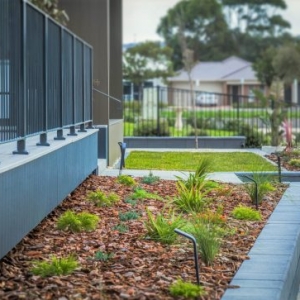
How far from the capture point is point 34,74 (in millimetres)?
6277

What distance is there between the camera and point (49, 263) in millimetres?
5219

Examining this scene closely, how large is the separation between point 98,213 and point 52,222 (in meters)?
0.61

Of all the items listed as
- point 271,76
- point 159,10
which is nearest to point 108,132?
point 271,76

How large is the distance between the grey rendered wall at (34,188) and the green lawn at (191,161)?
3.82 meters

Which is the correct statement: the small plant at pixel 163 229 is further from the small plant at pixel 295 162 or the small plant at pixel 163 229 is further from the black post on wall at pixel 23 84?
the small plant at pixel 295 162

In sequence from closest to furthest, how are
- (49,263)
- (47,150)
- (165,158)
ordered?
(49,263), (47,150), (165,158)

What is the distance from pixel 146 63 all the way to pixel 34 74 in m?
42.6

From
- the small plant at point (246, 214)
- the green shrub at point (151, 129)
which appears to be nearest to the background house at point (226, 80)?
the green shrub at point (151, 129)

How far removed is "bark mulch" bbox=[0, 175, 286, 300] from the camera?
14.9 ft

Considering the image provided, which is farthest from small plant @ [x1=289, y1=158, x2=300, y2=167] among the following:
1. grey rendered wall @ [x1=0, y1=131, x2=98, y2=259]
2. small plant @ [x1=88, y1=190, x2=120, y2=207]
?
small plant @ [x1=88, y1=190, x2=120, y2=207]

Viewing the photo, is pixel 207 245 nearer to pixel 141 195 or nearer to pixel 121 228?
pixel 121 228

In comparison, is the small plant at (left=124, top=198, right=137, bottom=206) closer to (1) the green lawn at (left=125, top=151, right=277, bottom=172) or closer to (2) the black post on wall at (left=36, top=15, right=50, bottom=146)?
(2) the black post on wall at (left=36, top=15, right=50, bottom=146)

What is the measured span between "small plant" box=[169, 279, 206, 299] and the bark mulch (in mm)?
58

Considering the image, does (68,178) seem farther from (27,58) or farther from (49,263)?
(49,263)
